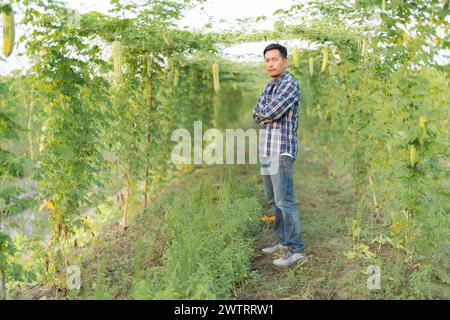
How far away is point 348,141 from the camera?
24.5ft

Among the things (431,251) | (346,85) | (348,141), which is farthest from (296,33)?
(431,251)

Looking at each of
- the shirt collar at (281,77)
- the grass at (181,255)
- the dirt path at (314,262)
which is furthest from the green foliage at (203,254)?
the shirt collar at (281,77)

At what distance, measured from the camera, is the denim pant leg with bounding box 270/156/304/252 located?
4598mm

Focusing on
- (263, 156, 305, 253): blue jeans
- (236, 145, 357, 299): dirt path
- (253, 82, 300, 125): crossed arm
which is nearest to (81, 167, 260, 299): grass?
(236, 145, 357, 299): dirt path

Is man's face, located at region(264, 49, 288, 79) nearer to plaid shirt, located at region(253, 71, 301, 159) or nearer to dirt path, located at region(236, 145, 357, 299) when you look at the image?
plaid shirt, located at region(253, 71, 301, 159)

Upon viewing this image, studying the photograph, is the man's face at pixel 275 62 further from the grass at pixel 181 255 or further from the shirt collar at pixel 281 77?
the grass at pixel 181 255

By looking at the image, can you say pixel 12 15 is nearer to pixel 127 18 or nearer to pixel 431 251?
pixel 127 18

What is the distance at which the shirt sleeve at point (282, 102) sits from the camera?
453cm

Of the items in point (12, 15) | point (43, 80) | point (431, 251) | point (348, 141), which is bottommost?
point (431, 251)

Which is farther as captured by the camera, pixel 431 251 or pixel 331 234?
pixel 331 234

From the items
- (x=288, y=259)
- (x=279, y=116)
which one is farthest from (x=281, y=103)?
(x=288, y=259)

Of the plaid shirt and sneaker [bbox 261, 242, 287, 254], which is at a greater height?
the plaid shirt

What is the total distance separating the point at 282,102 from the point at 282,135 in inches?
12.6

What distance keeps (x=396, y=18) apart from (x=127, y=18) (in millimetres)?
2535
